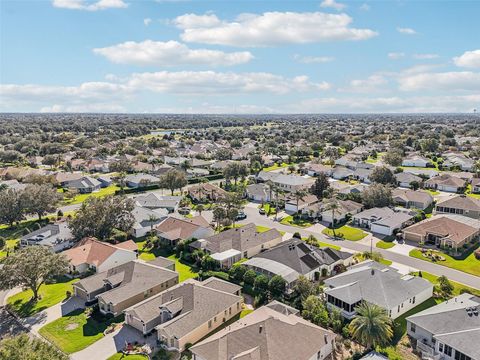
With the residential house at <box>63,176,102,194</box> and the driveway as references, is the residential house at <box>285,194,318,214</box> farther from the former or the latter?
the residential house at <box>63,176,102,194</box>

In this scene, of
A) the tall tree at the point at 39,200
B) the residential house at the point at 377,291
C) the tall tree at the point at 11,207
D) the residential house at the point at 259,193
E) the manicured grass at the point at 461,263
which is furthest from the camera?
the residential house at the point at 259,193

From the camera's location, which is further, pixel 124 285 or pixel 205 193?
pixel 205 193

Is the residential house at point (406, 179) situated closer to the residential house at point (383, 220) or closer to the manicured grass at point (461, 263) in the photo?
the residential house at point (383, 220)

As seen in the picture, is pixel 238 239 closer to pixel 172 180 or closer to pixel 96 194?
pixel 172 180

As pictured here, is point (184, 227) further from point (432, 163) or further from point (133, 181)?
point (432, 163)

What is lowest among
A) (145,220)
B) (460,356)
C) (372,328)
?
(460,356)

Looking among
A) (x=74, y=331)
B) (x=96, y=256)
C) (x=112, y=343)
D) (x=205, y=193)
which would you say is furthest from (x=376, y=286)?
(x=205, y=193)

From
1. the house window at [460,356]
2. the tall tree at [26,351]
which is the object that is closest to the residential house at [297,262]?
the house window at [460,356]
